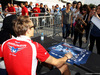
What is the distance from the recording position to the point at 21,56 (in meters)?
1.18

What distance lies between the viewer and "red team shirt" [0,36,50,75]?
3.89ft

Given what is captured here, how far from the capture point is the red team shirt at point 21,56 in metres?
1.19

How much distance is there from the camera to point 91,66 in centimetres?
154

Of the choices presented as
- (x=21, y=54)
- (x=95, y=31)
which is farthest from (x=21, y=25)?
(x=95, y=31)

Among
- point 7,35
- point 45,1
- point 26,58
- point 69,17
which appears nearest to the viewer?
point 26,58

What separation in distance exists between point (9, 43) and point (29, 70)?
0.45 metres

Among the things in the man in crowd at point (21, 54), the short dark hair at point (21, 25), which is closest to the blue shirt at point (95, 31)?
the man in crowd at point (21, 54)

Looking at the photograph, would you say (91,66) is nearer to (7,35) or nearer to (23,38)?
(23,38)

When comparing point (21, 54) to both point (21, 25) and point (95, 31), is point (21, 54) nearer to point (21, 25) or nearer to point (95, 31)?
point (21, 25)

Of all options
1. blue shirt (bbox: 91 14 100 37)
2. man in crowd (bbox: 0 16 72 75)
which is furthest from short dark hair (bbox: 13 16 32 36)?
blue shirt (bbox: 91 14 100 37)

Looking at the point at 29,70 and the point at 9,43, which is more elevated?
the point at 9,43

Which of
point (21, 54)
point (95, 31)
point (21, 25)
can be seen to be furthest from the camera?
point (95, 31)

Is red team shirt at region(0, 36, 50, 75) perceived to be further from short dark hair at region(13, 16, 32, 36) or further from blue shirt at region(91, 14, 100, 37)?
blue shirt at region(91, 14, 100, 37)

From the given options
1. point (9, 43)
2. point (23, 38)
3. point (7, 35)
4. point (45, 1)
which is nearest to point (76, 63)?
point (23, 38)
